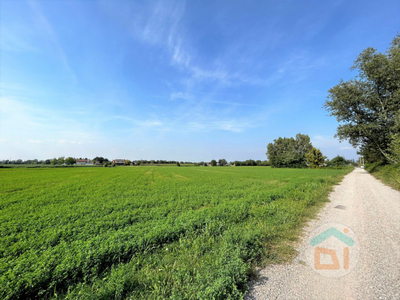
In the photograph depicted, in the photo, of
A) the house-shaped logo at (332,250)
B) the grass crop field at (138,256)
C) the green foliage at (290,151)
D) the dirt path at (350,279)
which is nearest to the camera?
the dirt path at (350,279)

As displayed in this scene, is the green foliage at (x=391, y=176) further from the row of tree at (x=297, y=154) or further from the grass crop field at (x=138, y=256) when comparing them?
the row of tree at (x=297, y=154)

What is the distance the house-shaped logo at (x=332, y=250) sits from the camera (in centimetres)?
360

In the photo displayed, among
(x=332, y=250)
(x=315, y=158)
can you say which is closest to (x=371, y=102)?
(x=332, y=250)

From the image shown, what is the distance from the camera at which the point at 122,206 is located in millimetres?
9594

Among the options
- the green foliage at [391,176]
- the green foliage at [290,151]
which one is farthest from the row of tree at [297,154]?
the green foliage at [391,176]

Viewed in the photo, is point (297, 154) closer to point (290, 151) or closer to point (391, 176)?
point (290, 151)

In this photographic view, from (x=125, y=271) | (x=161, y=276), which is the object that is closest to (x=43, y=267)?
(x=125, y=271)

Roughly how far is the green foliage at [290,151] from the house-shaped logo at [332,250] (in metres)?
88.7

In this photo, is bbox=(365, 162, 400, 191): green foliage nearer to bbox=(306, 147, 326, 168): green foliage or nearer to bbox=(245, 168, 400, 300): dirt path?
bbox=(245, 168, 400, 300): dirt path

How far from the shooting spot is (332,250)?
431cm

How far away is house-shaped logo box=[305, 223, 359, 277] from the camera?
360 centimetres

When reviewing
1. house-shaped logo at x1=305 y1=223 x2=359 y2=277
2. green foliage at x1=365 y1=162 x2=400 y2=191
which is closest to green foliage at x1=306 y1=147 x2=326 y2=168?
green foliage at x1=365 y1=162 x2=400 y2=191

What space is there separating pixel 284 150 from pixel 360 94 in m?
76.8

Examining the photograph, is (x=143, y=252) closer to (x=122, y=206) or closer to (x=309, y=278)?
(x=309, y=278)
